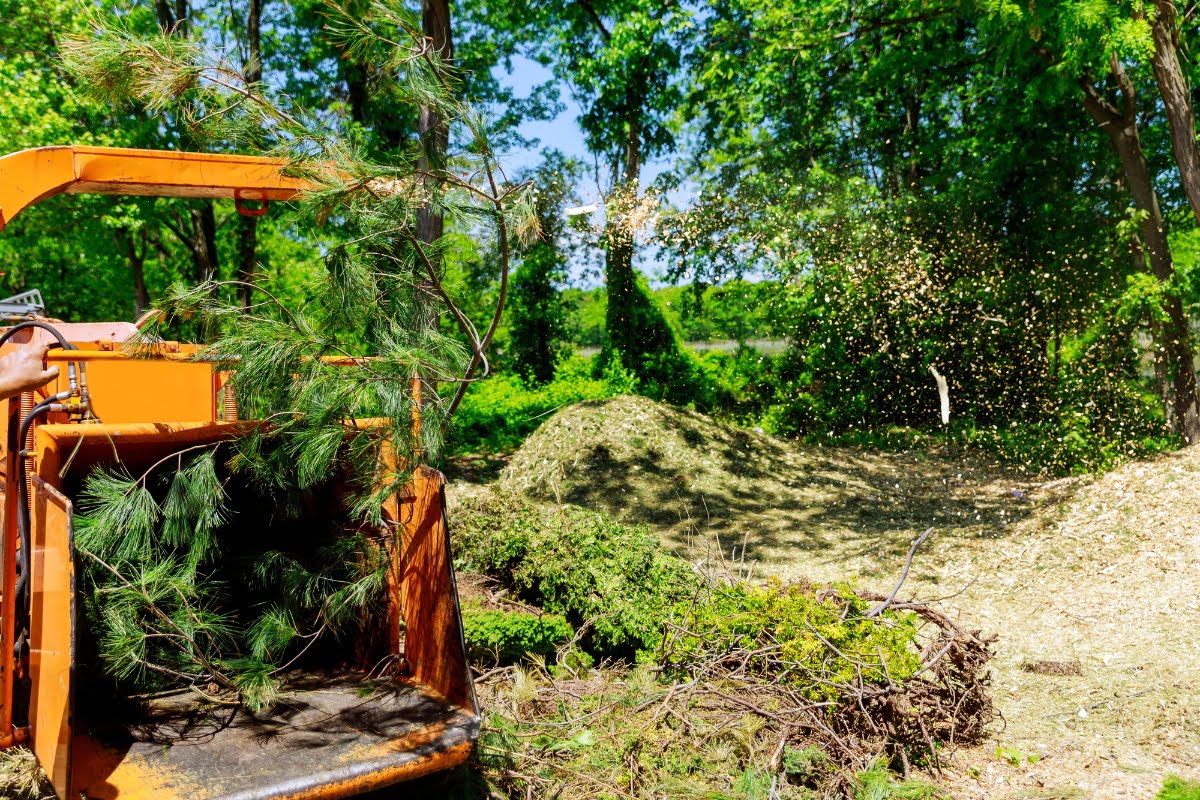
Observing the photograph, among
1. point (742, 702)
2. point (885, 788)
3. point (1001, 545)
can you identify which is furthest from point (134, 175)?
point (1001, 545)

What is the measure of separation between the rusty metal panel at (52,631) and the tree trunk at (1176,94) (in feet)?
31.5

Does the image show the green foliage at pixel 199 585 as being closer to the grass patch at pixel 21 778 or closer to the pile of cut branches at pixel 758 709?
the grass patch at pixel 21 778

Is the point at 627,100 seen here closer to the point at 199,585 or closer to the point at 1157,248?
the point at 1157,248

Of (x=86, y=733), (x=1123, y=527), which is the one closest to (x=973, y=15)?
(x=1123, y=527)

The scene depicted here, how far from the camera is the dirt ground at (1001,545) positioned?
4.32 meters

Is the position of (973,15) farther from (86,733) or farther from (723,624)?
(86,733)

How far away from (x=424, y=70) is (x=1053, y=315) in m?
10.4

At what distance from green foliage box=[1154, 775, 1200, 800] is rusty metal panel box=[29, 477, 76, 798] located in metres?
4.21

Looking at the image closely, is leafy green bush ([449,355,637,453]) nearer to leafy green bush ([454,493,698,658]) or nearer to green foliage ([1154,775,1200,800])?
leafy green bush ([454,493,698,658])

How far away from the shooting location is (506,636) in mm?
5004

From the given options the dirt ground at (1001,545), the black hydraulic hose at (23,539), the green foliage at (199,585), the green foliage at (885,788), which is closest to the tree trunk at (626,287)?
the dirt ground at (1001,545)

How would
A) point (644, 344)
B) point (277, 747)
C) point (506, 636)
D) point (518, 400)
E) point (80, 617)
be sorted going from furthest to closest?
point (644, 344) → point (518, 400) → point (506, 636) → point (80, 617) → point (277, 747)

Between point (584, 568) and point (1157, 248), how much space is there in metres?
7.88

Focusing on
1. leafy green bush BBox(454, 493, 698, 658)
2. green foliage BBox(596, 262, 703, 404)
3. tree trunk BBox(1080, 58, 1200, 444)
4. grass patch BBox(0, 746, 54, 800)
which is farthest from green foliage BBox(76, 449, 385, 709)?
green foliage BBox(596, 262, 703, 404)
